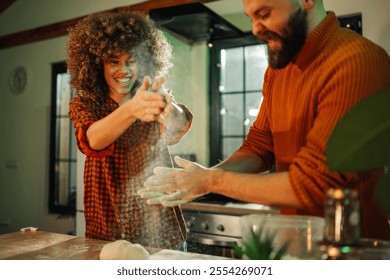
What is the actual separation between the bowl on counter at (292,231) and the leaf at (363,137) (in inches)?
5.3

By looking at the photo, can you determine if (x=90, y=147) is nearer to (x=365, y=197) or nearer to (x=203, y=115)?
(x=365, y=197)

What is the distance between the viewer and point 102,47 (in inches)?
44.9

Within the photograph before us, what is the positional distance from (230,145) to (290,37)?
57.4 inches

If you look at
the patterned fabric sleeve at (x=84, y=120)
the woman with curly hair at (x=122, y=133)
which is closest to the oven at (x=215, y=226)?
the woman with curly hair at (x=122, y=133)

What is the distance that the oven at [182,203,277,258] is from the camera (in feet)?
5.87

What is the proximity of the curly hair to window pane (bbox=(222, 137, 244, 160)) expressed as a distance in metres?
1.20

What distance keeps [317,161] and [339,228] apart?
0.14m

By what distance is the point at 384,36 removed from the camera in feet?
4.20

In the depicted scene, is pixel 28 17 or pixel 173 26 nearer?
pixel 28 17

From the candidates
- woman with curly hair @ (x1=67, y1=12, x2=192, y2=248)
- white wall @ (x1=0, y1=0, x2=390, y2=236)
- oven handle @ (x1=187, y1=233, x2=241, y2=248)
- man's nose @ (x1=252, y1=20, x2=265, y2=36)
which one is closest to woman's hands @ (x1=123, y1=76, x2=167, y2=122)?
woman with curly hair @ (x1=67, y1=12, x2=192, y2=248)

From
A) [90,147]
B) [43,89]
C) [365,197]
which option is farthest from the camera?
[43,89]

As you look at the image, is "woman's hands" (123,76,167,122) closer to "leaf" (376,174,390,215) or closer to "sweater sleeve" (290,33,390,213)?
"sweater sleeve" (290,33,390,213)

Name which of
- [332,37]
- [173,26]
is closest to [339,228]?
[332,37]

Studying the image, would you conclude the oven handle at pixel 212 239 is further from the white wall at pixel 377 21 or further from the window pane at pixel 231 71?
the white wall at pixel 377 21
